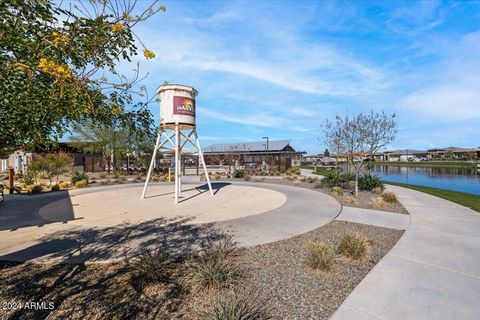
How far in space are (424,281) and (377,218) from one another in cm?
489

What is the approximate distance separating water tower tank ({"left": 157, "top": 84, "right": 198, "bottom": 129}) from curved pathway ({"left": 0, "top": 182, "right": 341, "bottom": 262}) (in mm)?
5020

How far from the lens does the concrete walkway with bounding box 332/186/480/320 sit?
3457mm

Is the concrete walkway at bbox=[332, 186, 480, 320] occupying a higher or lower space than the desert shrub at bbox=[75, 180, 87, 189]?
lower

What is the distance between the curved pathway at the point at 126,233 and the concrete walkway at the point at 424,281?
2582mm

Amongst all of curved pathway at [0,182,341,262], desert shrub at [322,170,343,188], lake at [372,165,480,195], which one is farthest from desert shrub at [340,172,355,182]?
curved pathway at [0,182,341,262]

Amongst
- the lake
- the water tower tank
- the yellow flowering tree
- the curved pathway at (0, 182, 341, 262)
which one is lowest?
the lake

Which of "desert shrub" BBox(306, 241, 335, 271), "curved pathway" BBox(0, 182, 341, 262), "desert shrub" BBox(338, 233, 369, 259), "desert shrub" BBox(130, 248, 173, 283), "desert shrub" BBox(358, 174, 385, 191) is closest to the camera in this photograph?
"desert shrub" BBox(130, 248, 173, 283)

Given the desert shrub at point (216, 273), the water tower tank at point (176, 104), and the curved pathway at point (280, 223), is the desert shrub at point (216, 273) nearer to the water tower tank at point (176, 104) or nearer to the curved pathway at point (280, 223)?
the curved pathway at point (280, 223)

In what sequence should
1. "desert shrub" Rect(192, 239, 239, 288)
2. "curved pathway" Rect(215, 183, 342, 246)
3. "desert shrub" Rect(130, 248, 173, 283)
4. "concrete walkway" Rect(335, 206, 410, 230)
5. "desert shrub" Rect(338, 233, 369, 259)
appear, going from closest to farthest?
"desert shrub" Rect(192, 239, 239, 288)
"desert shrub" Rect(130, 248, 173, 283)
"desert shrub" Rect(338, 233, 369, 259)
"curved pathway" Rect(215, 183, 342, 246)
"concrete walkway" Rect(335, 206, 410, 230)

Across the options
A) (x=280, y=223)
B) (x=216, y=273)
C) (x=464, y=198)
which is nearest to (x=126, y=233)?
(x=216, y=273)

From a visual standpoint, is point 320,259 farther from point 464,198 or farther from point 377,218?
point 464,198

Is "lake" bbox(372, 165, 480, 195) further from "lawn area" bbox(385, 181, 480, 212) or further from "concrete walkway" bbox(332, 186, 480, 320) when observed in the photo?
"concrete walkway" bbox(332, 186, 480, 320)

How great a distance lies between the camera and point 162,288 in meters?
4.01

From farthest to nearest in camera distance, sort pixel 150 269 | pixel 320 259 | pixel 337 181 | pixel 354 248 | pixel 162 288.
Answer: pixel 337 181 < pixel 354 248 < pixel 320 259 < pixel 150 269 < pixel 162 288
